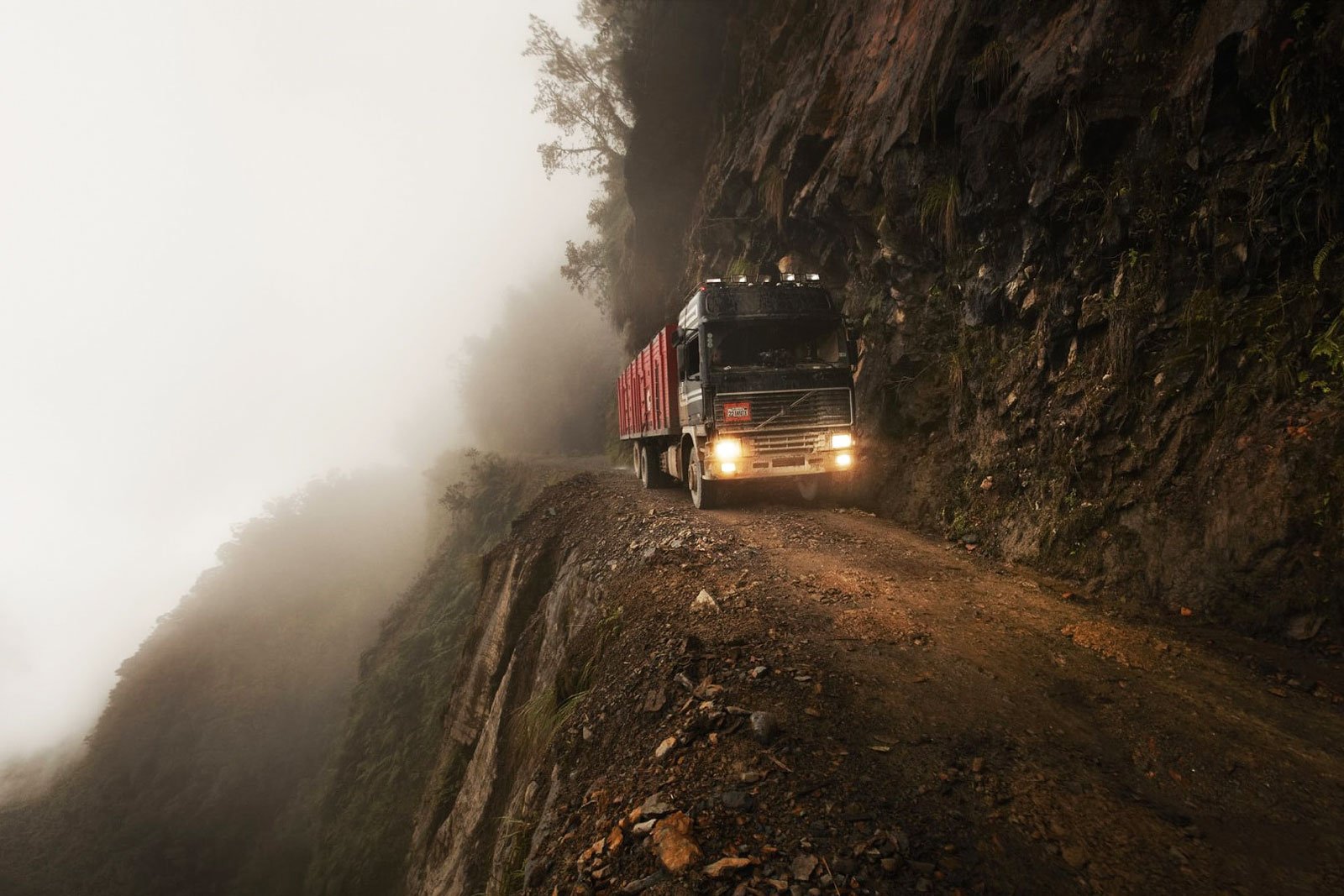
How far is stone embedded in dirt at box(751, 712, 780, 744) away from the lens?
3.22 metres

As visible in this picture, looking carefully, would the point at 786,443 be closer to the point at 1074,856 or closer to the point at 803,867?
the point at 1074,856

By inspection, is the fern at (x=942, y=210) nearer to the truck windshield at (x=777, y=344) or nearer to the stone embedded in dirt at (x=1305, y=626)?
the truck windshield at (x=777, y=344)

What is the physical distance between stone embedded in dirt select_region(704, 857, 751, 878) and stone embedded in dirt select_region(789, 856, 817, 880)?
20cm

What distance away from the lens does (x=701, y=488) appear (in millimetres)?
9602

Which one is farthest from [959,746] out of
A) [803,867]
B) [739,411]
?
[739,411]

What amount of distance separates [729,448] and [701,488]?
122cm

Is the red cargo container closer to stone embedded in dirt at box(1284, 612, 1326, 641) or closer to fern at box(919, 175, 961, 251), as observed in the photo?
fern at box(919, 175, 961, 251)

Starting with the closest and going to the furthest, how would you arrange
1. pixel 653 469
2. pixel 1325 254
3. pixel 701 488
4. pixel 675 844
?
pixel 675 844, pixel 1325 254, pixel 701 488, pixel 653 469

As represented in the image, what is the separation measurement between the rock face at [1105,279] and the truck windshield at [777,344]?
57.2 inches

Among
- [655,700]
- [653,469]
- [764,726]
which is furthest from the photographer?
[653,469]

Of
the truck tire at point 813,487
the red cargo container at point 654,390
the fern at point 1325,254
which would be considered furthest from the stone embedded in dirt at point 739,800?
the red cargo container at point 654,390

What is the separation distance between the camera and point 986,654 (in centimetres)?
425

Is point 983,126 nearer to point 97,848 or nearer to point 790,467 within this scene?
point 790,467

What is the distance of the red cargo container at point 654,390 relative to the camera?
35.2 ft
